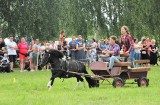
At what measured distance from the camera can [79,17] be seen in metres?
41.4

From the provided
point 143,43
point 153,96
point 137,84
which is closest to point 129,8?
point 143,43

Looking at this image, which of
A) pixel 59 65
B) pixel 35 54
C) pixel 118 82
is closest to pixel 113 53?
pixel 118 82

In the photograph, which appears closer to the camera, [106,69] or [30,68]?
[106,69]

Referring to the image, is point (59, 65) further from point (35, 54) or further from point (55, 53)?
point (35, 54)

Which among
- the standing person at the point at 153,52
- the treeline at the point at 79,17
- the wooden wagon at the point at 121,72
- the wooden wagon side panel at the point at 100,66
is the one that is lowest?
the wooden wagon at the point at 121,72

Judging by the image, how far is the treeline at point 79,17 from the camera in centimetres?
3275

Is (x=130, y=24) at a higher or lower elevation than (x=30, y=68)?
higher

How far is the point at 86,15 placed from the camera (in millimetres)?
41438

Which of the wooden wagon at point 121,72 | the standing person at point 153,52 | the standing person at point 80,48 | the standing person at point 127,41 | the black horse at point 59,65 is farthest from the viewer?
the standing person at point 153,52

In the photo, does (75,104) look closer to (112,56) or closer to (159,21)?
(112,56)

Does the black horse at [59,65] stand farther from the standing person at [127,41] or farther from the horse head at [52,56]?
the standing person at [127,41]

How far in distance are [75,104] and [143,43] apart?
797 inches

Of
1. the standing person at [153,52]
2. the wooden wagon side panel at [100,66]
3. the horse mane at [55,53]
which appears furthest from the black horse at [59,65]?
the standing person at [153,52]

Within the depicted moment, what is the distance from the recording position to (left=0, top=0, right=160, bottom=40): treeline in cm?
3275
